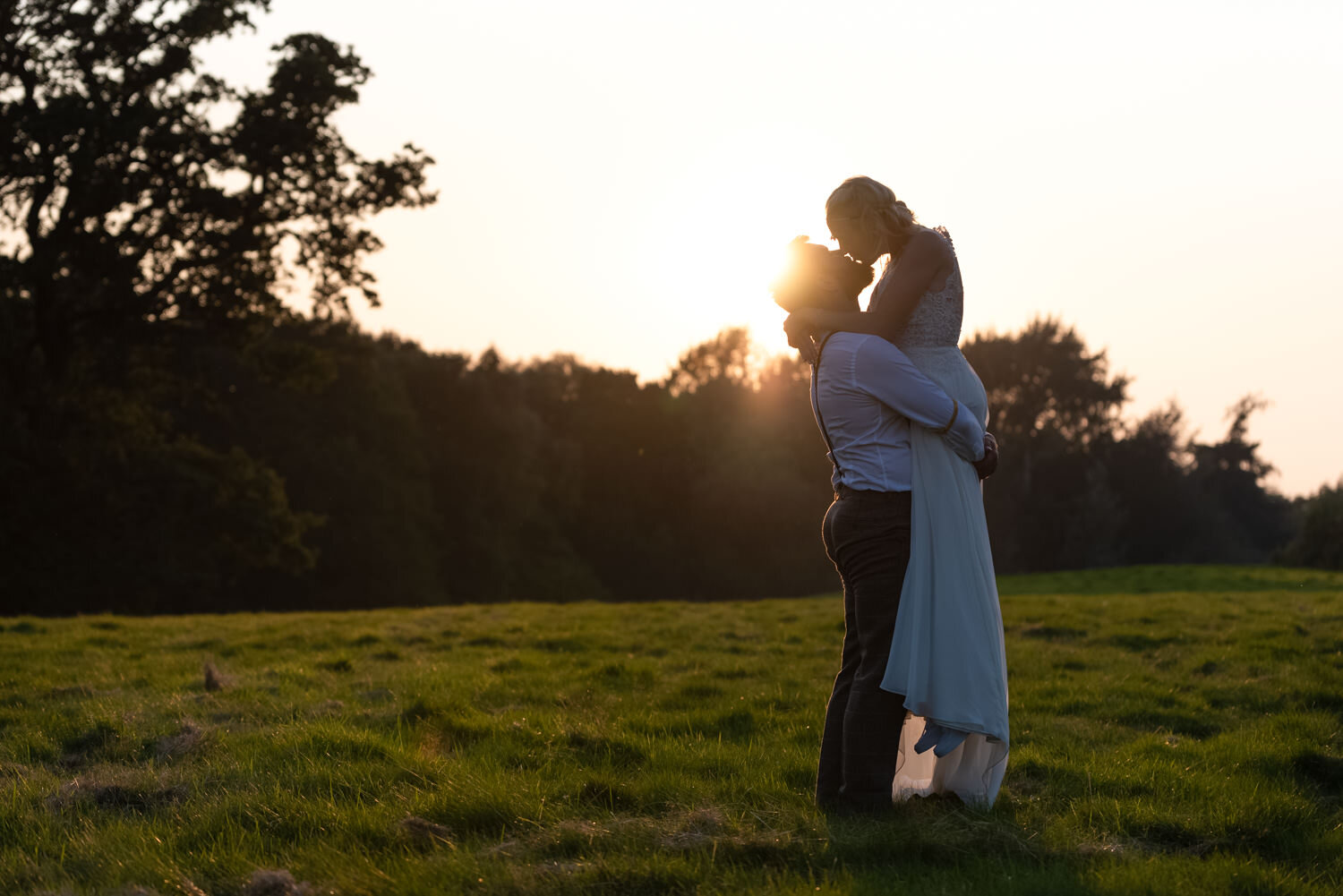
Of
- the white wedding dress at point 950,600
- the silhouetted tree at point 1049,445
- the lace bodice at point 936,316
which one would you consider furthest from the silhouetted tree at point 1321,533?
the lace bodice at point 936,316

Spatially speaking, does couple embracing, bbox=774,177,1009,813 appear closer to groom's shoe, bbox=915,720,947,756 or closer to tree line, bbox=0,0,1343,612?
groom's shoe, bbox=915,720,947,756

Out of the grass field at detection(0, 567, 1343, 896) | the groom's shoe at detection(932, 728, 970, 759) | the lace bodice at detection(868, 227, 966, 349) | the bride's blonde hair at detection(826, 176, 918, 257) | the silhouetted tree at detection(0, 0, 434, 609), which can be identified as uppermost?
the silhouetted tree at detection(0, 0, 434, 609)

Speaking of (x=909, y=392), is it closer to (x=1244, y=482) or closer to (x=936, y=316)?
(x=936, y=316)

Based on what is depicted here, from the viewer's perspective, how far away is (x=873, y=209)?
4.25 metres

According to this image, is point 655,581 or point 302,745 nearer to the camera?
point 302,745

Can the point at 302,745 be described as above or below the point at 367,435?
below

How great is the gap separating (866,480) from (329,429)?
4375cm

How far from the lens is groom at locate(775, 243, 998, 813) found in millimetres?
4180

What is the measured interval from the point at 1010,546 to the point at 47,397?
44.1 m

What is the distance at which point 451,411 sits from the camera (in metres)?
51.3

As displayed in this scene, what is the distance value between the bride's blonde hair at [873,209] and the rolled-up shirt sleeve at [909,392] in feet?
1.48

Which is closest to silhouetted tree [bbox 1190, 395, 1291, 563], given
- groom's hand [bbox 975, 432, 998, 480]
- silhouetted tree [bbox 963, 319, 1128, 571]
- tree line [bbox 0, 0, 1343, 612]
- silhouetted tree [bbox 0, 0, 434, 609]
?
tree line [bbox 0, 0, 1343, 612]

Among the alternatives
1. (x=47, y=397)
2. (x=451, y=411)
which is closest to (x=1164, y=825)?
(x=47, y=397)

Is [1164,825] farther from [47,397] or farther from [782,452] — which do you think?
[782,452]
